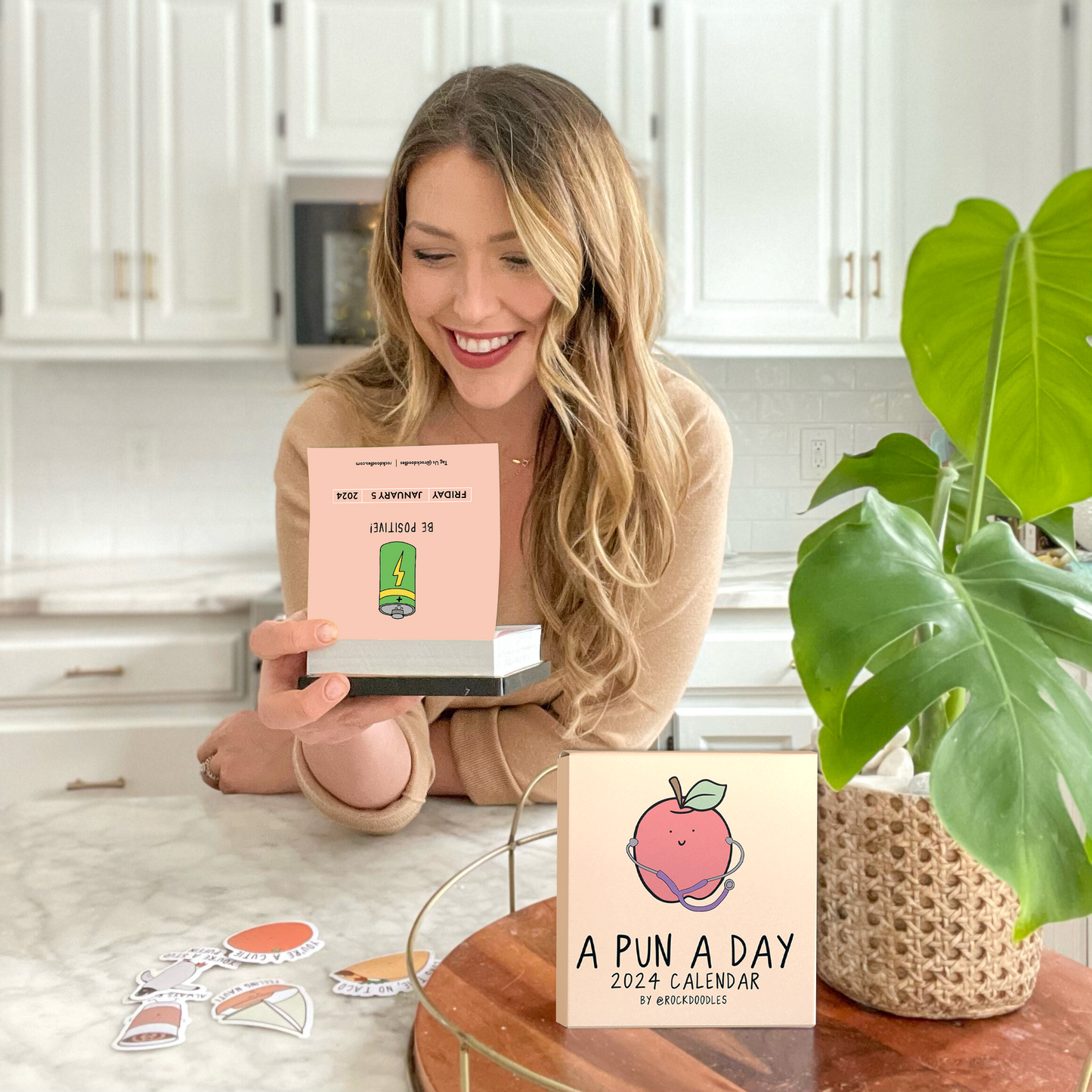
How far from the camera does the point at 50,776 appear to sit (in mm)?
2281

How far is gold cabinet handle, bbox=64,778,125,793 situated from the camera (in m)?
2.28

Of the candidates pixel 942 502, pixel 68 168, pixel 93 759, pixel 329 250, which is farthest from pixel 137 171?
pixel 942 502

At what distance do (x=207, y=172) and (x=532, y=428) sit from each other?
5.50 feet

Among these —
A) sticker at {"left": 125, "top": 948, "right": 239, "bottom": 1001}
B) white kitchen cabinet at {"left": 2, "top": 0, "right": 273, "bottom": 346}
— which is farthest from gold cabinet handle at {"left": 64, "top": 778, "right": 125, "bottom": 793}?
sticker at {"left": 125, "top": 948, "right": 239, "bottom": 1001}

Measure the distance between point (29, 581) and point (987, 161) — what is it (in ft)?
8.48

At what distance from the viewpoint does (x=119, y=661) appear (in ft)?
7.47

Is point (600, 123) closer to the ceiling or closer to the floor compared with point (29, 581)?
closer to the ceiling

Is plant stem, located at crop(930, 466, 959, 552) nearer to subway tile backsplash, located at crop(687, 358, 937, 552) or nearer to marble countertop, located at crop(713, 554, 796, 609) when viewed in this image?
marble countertop, located at crop(713, 554, 796, 609)

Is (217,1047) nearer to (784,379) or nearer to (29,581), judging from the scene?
(29,581)

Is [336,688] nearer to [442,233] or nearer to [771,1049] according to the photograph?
[771,1049]

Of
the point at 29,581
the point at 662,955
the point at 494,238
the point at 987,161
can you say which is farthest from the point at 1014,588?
the point at 987,161

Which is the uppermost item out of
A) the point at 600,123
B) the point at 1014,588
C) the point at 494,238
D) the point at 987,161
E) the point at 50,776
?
the point at 987,161

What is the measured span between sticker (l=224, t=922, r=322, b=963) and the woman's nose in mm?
605

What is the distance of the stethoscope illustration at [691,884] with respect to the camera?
0.56 metres
